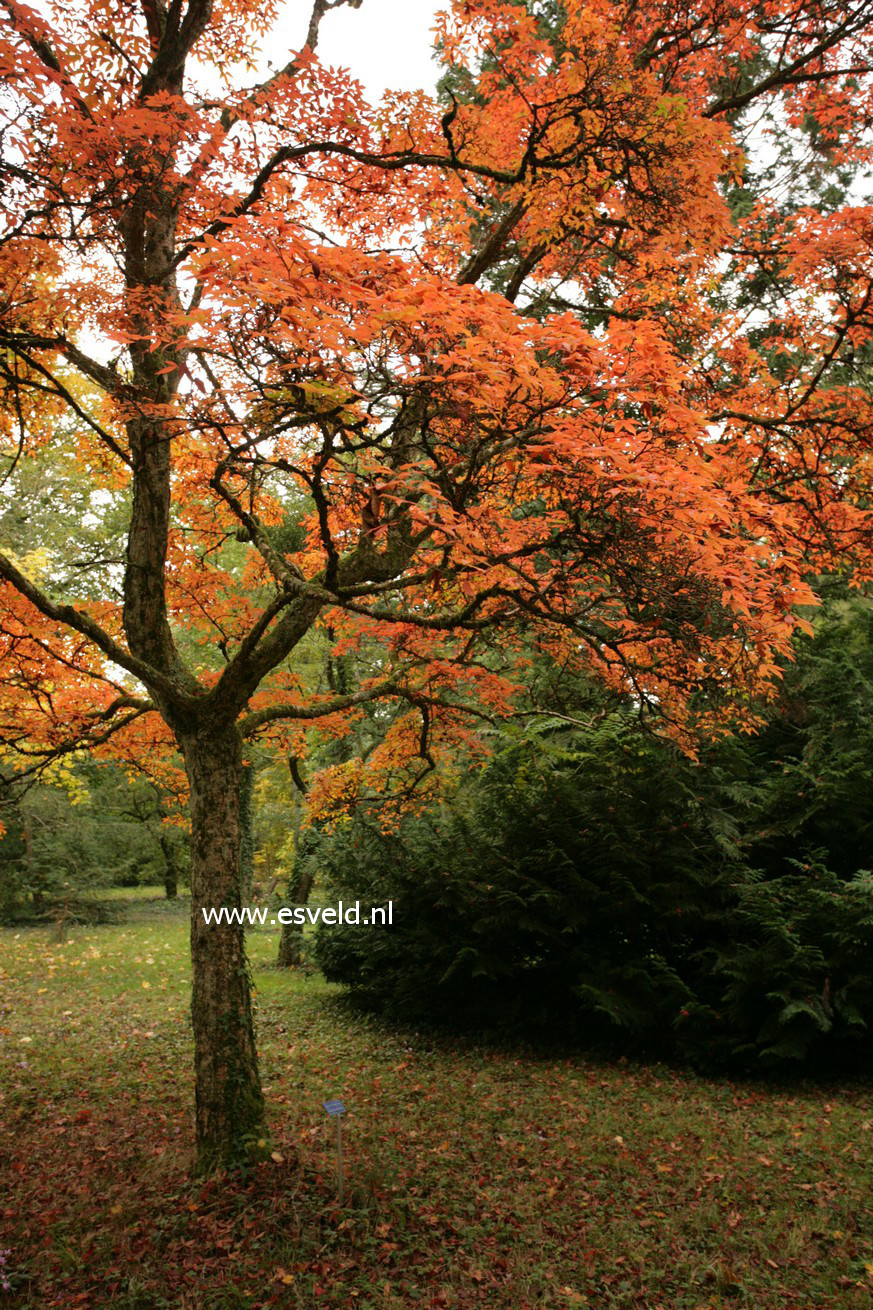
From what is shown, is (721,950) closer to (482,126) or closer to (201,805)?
(201,805)

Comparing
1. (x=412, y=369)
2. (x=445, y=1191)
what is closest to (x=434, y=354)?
(x=412, y=369)

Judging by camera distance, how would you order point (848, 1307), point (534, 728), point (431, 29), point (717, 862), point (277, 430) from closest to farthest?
point (277, 430), point (848, 1307), point (431, 29), point (717, 862), point (534, 728)

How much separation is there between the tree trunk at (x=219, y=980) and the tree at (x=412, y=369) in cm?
2

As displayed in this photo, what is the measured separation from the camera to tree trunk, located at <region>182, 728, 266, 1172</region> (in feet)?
16.1

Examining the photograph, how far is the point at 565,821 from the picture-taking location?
27.9 ft

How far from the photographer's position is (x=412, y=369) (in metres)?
3.20

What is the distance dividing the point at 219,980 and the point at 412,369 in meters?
4.04

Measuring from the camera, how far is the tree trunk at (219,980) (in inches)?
193

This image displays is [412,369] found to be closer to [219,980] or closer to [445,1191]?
[219,980]

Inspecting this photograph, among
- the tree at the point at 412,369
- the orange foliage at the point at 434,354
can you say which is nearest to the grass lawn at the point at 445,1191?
the tree at the point at 412,369

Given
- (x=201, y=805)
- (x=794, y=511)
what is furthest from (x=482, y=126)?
(x=201, y=805)

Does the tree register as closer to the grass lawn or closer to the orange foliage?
the orange foliage

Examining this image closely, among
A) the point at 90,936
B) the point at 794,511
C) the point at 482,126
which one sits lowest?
the point at 90,936

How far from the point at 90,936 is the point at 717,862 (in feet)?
44.9
